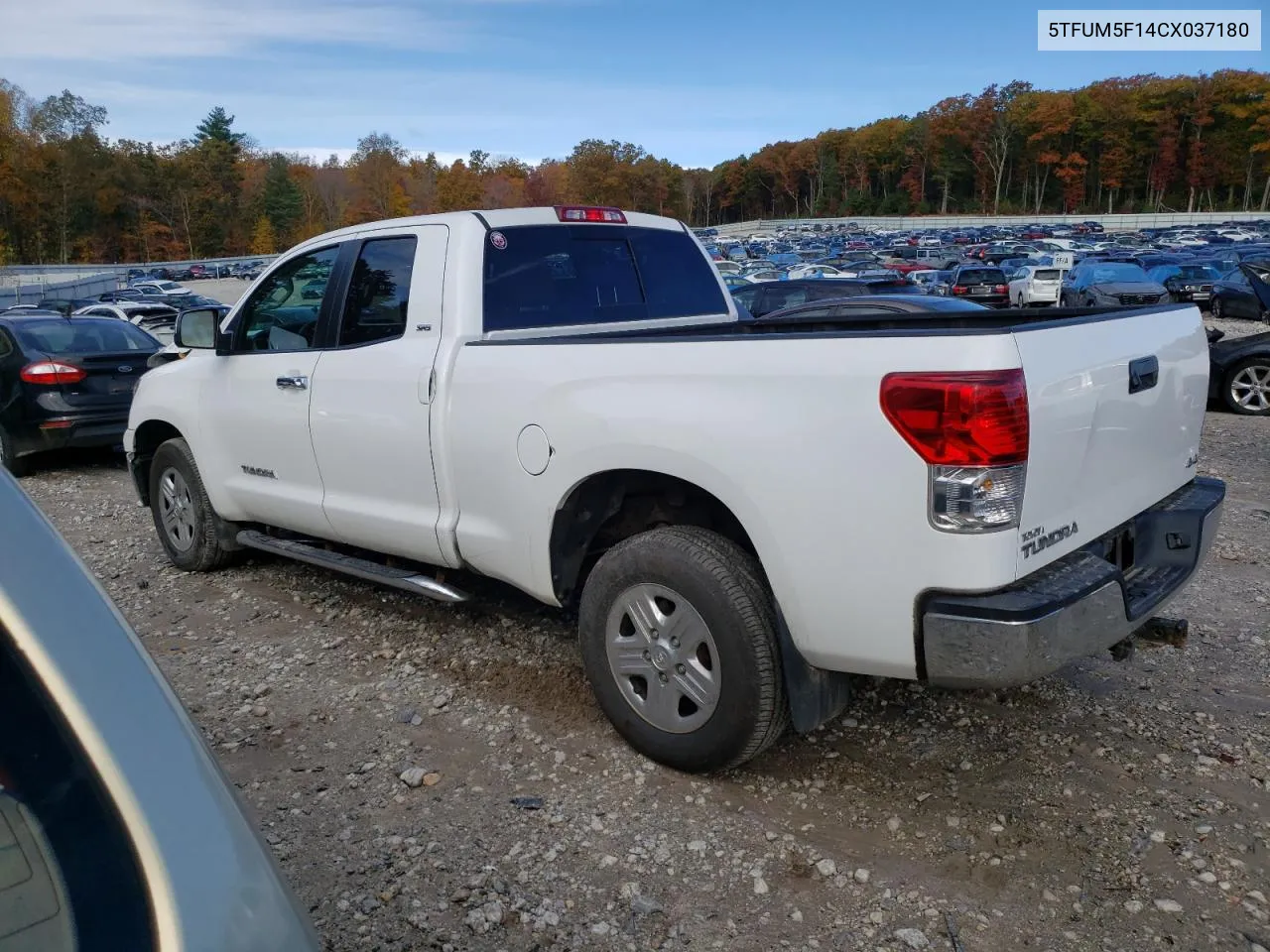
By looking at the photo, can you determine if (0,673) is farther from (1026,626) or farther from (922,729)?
(922,729)

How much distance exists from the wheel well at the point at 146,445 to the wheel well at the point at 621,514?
3.32 meters

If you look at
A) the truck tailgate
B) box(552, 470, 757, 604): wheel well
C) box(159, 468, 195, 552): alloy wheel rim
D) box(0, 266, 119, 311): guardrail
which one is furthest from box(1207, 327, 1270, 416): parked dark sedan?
box(0, 266, 119, 311): guardrail

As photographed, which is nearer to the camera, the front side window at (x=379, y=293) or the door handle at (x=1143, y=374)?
the door handle at (x=1143, y=374)

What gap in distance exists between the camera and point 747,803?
3.44 metres

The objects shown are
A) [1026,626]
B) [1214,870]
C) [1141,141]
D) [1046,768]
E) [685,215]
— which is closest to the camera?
[1026,626]

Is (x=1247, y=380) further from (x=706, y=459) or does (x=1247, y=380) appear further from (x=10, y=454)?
(x=10, y=454)

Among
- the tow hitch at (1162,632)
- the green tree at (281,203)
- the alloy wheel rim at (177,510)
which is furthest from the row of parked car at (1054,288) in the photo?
the green tree at (281,203)

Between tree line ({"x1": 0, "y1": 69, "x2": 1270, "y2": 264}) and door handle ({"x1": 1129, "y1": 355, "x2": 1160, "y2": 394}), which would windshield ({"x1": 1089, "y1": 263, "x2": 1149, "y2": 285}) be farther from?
tree line ({"x1": 0, "y1": 69, "x2": 1270, "y2": 264})

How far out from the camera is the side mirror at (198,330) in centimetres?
545

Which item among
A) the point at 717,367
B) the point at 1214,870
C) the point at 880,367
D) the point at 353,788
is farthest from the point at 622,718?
the point at 1214,870

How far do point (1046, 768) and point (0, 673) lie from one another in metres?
3.43

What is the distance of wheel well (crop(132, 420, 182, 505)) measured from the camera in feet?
20.3

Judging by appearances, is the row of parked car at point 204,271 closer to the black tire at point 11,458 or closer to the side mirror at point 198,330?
the black tire at point 11,458

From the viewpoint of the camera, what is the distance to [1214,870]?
2969 mm
